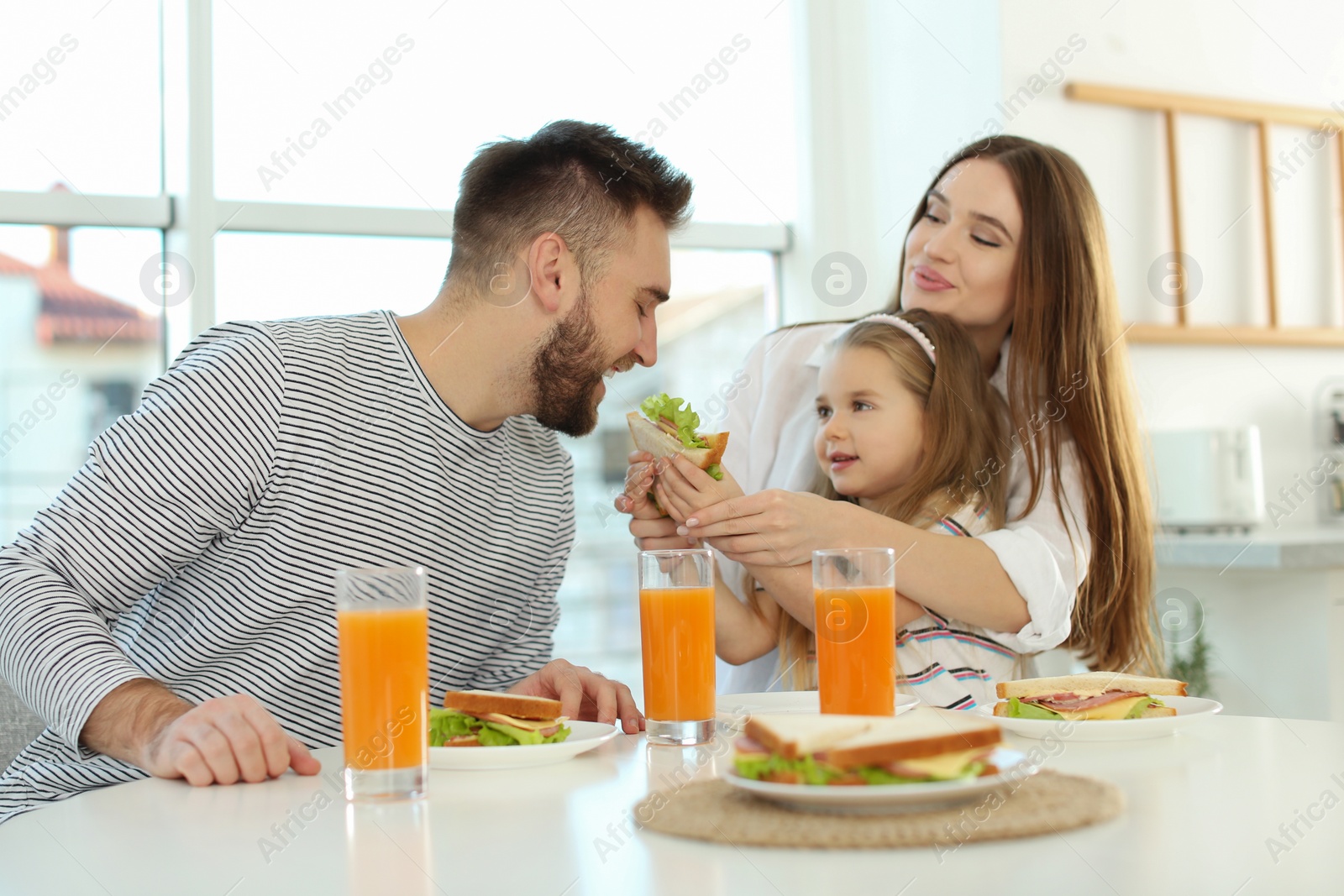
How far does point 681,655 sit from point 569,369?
0.78 metres

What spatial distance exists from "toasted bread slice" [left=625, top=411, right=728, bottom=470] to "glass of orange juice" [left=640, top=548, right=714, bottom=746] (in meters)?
0.54

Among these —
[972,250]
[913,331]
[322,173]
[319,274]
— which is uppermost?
[322,173]

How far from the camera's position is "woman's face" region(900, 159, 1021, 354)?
6.75 feet

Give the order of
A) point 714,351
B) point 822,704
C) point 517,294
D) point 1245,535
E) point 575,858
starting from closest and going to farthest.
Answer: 1. point 575,858
2. point 822,704
3. point 517,294
4. point 1245,535
5. point 714,351

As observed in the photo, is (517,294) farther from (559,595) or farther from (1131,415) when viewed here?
(559,595)

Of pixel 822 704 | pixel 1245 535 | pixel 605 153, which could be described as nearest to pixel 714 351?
pixel 1245 535

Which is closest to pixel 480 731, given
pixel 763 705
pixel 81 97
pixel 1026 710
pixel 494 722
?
pixel 494 722

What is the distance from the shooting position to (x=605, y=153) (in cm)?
189

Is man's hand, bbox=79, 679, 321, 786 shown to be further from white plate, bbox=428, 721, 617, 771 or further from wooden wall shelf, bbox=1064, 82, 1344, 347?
wooden wall shelf, bbox=1064, 82, 1344, 347

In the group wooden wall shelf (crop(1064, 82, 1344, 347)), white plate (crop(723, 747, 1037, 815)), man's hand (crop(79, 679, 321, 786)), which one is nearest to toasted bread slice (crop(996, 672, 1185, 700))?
white plate (crop(723, 747, 1037, 815))

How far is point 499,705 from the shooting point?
1179mm

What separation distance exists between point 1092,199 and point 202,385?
152cm

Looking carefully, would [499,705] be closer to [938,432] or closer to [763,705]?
[763,705]

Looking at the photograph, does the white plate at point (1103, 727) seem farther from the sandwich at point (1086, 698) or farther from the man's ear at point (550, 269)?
the man's ear at point (550, 269)
